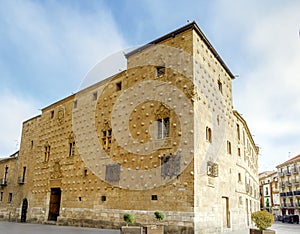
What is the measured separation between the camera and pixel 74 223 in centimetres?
1767

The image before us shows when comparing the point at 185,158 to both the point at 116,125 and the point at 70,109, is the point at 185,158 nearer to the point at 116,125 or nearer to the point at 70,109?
the point at 116,125

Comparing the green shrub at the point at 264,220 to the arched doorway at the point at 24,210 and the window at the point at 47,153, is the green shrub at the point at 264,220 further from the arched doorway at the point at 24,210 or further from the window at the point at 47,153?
the arched doorway at the point at 24,210

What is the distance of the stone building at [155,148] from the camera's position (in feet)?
43.9

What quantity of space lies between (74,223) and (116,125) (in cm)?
656

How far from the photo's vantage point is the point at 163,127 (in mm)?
14430

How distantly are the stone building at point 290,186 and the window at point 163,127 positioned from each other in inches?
1520

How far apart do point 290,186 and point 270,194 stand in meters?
14.6

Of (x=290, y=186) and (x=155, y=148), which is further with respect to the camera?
(x=290, y=186)

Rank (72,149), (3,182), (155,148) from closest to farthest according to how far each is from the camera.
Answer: (155,148) → (72,149) → (3,182)

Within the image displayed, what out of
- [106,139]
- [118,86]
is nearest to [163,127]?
[106,139]

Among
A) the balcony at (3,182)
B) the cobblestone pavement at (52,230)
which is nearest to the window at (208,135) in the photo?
the cobblestone pavement at (52,230)

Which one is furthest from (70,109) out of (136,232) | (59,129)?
(136,232)

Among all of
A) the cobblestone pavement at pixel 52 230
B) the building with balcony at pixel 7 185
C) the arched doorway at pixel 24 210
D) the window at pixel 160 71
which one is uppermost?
the window at pixel 160 71

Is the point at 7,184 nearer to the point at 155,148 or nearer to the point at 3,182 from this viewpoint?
the point at 3,182
